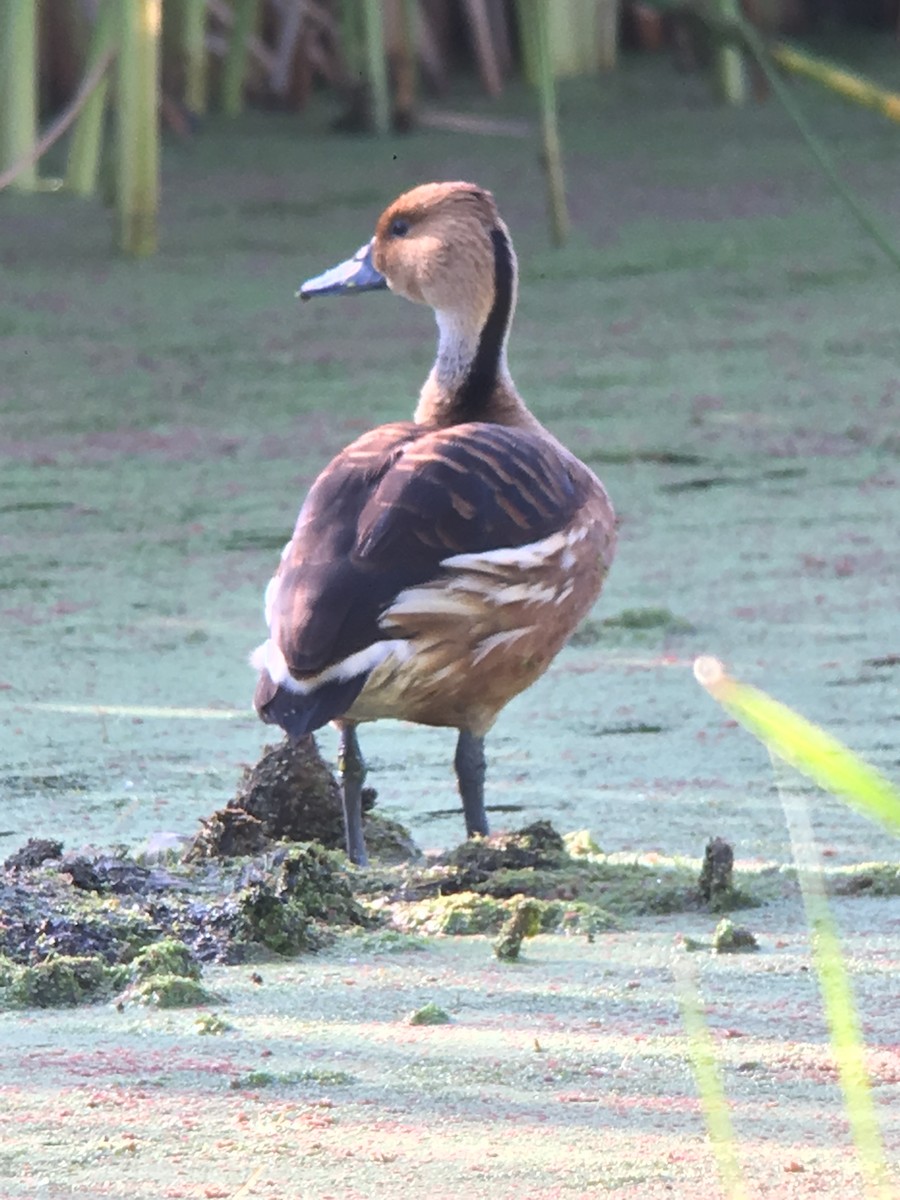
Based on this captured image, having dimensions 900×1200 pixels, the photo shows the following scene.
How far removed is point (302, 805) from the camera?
2500 mm

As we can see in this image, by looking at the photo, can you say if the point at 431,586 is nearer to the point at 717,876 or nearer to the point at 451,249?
the point at 717,876

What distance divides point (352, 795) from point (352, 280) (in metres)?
0.97

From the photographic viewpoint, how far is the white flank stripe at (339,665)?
7.48 feet

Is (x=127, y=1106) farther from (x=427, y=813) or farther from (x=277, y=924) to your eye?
(x=427, y=813)

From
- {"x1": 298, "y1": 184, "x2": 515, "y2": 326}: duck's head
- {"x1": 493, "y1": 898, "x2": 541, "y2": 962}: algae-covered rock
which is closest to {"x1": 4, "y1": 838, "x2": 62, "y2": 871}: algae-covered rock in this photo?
{"x1": 493, "y1": 898, "x2": 541, "y2": 962}: algae-covered rock

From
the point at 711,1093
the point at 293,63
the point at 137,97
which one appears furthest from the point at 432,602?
the point at 293,63

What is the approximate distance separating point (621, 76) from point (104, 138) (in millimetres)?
1861

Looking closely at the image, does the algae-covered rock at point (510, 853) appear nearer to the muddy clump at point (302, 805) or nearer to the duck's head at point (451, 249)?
the muddy clump at point (302, 805)

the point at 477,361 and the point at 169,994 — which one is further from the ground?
the point at 477,361

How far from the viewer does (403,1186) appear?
1467 mm

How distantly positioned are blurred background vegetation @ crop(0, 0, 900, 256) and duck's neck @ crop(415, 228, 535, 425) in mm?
2218

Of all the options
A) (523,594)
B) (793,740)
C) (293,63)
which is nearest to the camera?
(793,740)

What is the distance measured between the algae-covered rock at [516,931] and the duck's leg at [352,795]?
1.03 ft

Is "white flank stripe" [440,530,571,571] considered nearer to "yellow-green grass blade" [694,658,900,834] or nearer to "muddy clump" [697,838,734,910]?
"muddy clump" [697,838,734,910]
